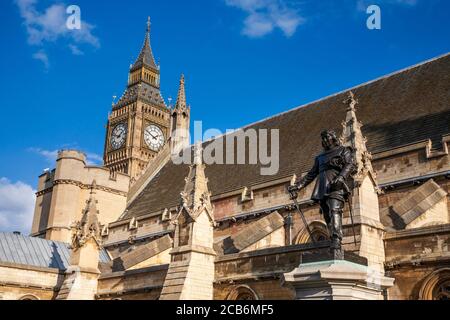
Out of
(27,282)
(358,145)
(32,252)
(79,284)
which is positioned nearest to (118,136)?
(32,252)

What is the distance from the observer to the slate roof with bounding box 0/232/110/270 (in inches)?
968

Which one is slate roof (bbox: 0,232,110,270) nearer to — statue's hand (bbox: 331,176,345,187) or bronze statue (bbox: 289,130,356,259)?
bronze statue (bbox: 289,130,356,259)

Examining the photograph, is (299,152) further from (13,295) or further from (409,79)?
(13,295)

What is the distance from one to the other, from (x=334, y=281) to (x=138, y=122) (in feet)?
254

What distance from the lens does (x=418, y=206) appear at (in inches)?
640

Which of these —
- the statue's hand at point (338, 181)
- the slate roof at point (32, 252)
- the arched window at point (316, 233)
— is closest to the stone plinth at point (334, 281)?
the statue's hand at point (338, 181)

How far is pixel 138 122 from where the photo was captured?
83.4 metres

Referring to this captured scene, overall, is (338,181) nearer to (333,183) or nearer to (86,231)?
(333,183)

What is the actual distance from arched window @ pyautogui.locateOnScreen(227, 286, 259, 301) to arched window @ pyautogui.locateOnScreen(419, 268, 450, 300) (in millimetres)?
4942

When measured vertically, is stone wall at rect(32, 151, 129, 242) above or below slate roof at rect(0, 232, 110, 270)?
above

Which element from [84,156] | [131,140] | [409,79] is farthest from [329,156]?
[131,140]

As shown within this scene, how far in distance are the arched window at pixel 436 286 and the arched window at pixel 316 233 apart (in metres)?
6.28

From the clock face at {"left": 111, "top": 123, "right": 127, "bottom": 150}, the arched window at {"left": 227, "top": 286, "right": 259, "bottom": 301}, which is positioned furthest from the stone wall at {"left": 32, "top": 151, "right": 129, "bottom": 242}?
the clock face at {"left": 111, "top": 123, "right": 127, "bottom": 150}

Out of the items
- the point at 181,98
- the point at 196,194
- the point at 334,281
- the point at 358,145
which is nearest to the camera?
the point at 334,281
